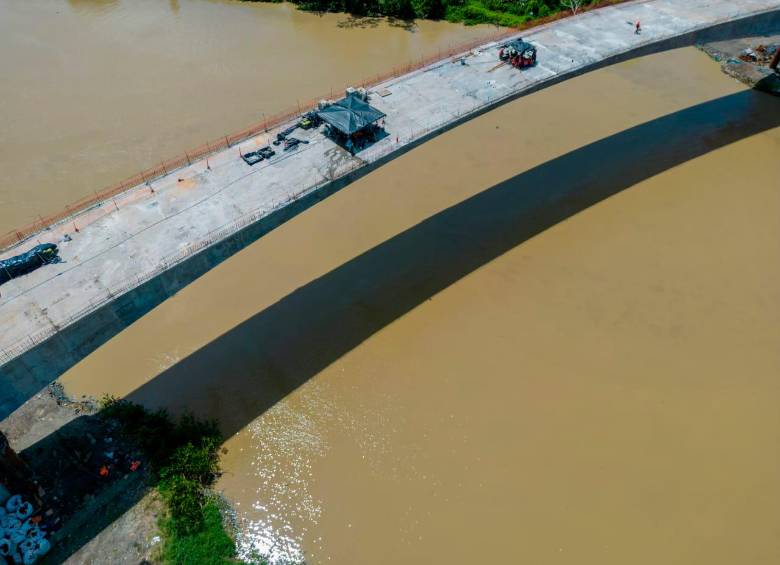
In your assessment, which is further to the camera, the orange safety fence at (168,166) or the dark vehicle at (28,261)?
the orange safety fence at (168,166)

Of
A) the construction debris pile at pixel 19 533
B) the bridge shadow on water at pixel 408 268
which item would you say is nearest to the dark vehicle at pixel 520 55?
the bridge shadow on water at pixel 408 268

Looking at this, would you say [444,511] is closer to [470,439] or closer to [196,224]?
[470,439]

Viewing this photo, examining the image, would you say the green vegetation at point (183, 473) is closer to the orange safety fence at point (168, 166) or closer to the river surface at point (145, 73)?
the orange safety fence at point (168, 166)

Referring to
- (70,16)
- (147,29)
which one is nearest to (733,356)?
(147,29)

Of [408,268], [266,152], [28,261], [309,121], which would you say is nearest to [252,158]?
[266,152]

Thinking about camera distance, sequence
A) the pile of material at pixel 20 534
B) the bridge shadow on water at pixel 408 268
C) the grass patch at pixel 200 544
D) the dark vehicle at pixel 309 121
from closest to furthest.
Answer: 1. the pile of material at pixel 20 534
2. the grass patch at pixel 200 544
3. the bridge shadow on water at pixel 408 268
4. the dark vehicle at pixel 309 121

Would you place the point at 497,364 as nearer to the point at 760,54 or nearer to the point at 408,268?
the point at 408,268

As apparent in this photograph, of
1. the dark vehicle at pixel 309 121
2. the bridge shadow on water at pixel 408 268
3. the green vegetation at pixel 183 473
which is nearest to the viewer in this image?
the green vegetation at pixel 183 473
